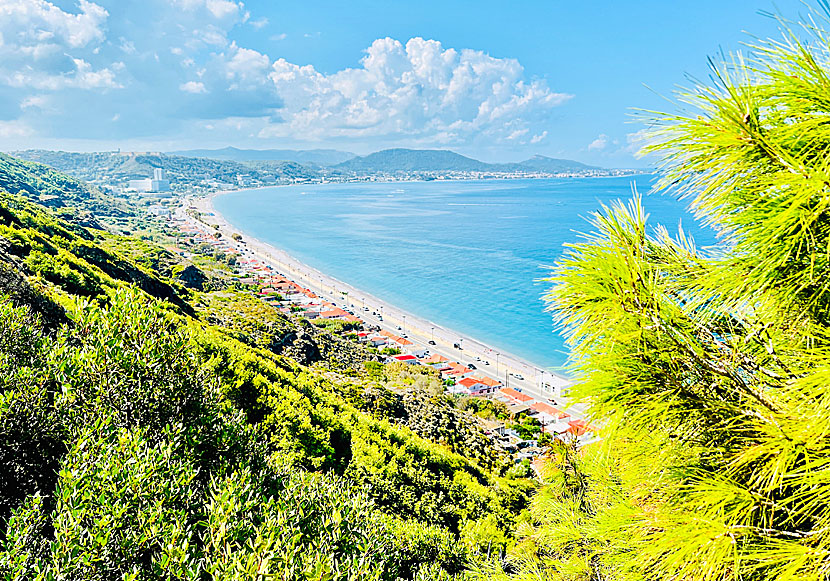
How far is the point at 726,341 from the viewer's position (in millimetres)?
1996

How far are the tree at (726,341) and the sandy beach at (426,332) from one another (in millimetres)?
23633

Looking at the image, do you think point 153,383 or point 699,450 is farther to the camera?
point 153,383

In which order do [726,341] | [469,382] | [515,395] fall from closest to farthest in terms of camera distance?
[726,341] < [515,395] < [469,382]

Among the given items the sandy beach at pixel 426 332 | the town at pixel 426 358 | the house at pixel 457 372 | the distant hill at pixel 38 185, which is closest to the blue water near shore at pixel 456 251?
the sandy beach at pixel 426 332

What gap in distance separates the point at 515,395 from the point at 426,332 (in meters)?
16.4

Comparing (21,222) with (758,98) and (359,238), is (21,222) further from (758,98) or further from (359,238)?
(359,238)

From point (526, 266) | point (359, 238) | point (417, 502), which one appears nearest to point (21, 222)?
point (417, 502)

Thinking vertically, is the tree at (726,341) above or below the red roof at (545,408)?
above

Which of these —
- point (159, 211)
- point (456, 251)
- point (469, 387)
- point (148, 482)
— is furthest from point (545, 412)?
point (159, 211)

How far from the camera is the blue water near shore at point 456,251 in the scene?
5409cm

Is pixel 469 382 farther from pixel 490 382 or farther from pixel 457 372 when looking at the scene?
pixel 457 372

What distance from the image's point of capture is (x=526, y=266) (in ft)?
244

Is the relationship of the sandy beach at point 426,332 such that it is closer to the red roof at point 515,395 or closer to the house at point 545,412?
the house at point 545,412

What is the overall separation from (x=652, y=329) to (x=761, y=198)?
1.93ft
